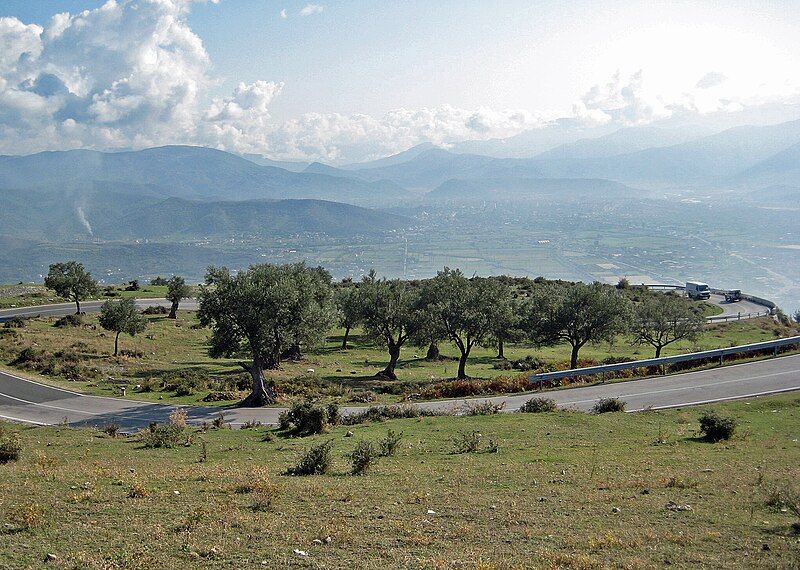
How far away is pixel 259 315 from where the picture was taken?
3378 cm

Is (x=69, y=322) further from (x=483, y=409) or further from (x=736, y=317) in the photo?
(x=736, y=317)

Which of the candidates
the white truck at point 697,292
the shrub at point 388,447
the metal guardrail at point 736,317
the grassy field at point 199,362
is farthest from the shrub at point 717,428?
the white truck at point 697,292

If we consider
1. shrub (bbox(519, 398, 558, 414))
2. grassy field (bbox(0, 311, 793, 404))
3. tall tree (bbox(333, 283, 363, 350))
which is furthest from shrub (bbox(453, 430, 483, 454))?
tall tree (bbox(333, 283, 363, 350))

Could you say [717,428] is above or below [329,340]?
above

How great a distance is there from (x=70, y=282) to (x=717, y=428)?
186 feet

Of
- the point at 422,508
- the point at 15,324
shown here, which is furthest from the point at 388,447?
the point at 15,324

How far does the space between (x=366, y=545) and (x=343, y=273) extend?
17126 cm

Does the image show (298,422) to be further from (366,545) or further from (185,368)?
(185,368)

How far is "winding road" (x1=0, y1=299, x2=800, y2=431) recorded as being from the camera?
29.3 m

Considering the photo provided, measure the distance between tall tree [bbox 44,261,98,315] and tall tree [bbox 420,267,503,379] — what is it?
35.4 m

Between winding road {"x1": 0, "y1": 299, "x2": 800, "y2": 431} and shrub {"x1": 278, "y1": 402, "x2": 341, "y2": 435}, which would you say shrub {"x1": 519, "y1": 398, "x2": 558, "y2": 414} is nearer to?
winding road {"x1": 0, "y1": 299, "x2": 800, "y2": 431}

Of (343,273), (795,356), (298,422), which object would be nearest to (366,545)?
(298,422)

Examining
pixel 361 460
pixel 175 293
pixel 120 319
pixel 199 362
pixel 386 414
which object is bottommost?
pixel 199 362

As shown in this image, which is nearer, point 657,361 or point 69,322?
point 657,361
